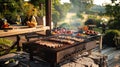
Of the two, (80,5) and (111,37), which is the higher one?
(80,5)

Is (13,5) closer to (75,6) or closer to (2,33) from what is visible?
(2,33)

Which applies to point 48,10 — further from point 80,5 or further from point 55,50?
point 80,5

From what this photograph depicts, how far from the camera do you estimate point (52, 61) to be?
3.62 m

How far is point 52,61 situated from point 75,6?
108 ft

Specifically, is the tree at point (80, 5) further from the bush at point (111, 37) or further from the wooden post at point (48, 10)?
the wooden post at point (48, 10)

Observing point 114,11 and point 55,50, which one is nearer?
point 55,50

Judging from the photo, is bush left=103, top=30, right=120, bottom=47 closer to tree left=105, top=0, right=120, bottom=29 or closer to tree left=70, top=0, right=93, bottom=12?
tree left=105, top=0, right=120, bottom=29

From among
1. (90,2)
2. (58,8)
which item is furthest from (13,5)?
(90,2)

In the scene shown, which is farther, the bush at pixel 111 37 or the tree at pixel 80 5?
the tree at pixel 80 5

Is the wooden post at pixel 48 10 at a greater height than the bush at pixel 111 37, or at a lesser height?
greater

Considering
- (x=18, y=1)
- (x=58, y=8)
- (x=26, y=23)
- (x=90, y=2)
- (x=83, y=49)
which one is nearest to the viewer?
(x=83, y=49)

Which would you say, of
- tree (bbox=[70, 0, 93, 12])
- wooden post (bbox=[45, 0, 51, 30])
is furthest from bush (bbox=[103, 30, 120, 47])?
tree (bbox=[70, 0, 93, 12])

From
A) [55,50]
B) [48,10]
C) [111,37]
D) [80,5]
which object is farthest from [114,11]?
[80,5]

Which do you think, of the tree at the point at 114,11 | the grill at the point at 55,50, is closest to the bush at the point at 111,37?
the tree at the point at 114,11
